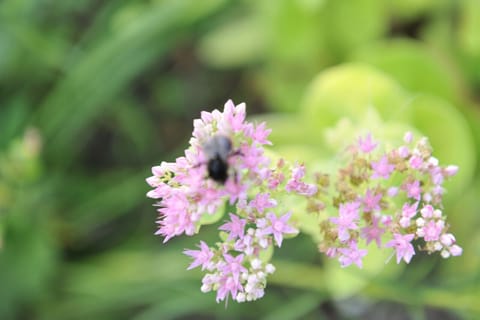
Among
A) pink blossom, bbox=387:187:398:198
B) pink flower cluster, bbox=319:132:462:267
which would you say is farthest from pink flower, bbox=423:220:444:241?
pink blossom, bbox=387:187:398:198

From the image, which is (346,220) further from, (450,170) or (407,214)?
(450,170)

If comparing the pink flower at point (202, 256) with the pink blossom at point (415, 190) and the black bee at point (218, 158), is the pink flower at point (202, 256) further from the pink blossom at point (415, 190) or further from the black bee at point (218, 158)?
the pink blossom at point (415, 190)

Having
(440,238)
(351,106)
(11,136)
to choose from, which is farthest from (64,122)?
(440,238)

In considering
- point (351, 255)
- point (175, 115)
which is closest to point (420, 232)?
point (351, 255)

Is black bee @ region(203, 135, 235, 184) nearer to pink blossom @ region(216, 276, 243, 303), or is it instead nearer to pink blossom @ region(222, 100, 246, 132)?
pink blossom @ region(222, 100, 246, 132)

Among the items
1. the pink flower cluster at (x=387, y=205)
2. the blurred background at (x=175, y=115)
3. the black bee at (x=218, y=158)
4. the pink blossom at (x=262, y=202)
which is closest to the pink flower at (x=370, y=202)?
the pink flower cluster at (x=387, y=205)

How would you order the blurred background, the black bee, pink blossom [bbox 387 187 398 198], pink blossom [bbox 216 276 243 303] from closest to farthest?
the black bee < pink blossom [bbox 216 276 243 303] < pink blossom [bbox 387 187 398 198] < the blurred background
